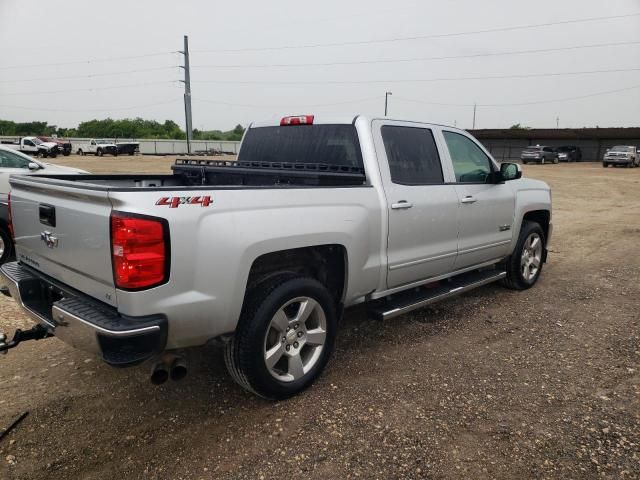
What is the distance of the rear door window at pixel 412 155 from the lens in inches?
155

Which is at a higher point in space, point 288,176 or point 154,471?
point 288,176

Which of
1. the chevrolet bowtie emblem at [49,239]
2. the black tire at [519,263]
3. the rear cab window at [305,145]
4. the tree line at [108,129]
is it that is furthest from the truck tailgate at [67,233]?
the tree line at [108,129]

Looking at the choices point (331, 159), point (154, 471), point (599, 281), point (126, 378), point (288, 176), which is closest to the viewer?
point (154, 471)

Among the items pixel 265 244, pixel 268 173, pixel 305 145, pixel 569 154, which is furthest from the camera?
pixel 569 154

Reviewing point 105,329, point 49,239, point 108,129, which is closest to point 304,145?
point 49,239

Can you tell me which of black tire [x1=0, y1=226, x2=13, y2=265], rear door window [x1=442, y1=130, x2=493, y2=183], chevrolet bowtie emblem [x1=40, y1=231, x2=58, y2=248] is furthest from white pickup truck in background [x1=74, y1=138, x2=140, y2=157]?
chevrolet bowtie emblem [x1=40, y1=231, x2=58, y2=248]

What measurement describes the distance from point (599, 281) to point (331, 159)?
14.2 ft

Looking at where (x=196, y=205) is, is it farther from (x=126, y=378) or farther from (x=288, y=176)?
(x=126, y=378)

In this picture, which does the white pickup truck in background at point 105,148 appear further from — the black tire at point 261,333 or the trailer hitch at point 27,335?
the black tire at point 261,333

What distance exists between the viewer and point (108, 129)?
323 ft

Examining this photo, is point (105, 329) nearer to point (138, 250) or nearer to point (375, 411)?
point (138, 250)

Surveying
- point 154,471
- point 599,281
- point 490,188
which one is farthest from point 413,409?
point 599,281

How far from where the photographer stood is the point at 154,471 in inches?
101

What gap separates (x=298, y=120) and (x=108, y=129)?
105340 millimetres
